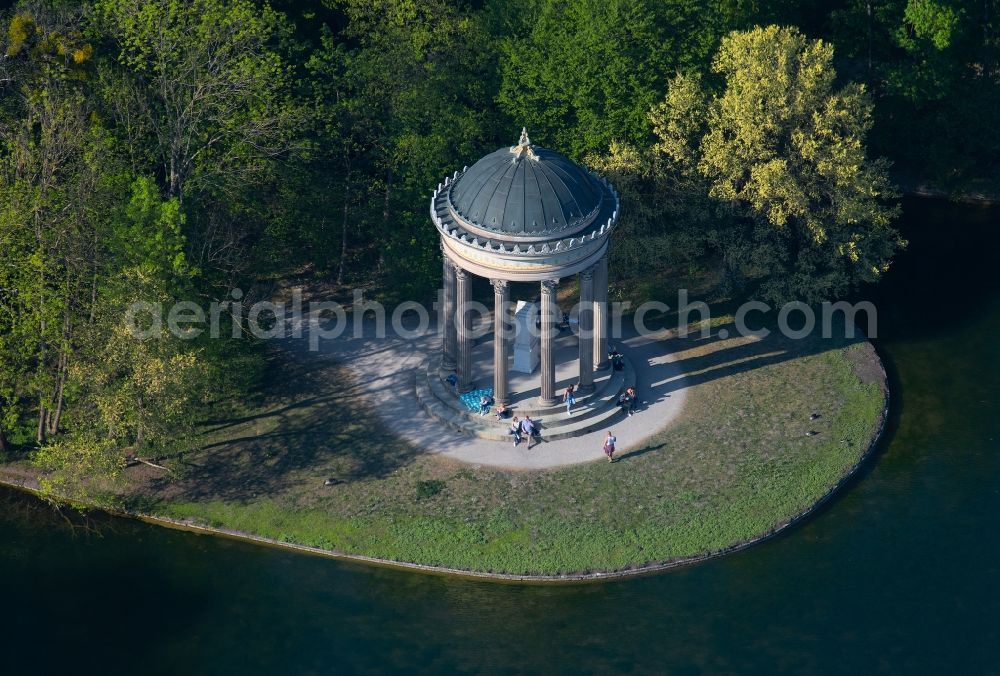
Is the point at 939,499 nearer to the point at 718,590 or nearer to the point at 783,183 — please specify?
the point at 718,590

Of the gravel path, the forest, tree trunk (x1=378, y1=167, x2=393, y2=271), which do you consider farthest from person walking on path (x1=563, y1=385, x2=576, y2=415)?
tree trunk (x1=378, y1=167, x2=393, y2=271)

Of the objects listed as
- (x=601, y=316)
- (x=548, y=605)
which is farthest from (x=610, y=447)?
(x=548, y=605)

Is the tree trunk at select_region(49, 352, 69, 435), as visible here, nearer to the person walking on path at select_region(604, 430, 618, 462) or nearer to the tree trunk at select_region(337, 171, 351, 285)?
the tree trunk at select_region(337, 171, 351, 285)

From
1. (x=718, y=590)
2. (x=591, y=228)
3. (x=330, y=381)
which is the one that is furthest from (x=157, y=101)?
(x=718, y=590)

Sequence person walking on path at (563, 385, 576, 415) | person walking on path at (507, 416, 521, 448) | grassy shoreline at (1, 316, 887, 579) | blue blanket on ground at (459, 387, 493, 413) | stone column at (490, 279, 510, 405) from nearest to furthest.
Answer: grassy shoreline at (1, 316, 887, 579), stone column at (490, 279, 510, 405), person walking on path at (507, 416, 521, 448), person walking on path at (563, 385, 576, 415), blue blanket on ground at (459, 387, 493, 413)

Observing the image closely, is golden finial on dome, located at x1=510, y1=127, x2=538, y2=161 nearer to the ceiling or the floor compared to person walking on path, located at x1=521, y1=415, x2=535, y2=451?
nearer to the ceiling

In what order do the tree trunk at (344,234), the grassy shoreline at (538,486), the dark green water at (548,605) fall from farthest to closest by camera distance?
the tree trunk at (344,234) < the grassy shoreline at (538,486) < the dark green water at (548,605)

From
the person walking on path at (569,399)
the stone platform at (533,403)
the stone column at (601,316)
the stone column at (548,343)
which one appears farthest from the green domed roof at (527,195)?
the stone platform at (533,403)

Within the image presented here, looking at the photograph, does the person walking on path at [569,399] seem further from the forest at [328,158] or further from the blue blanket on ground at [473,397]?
the forest at [328,158]
